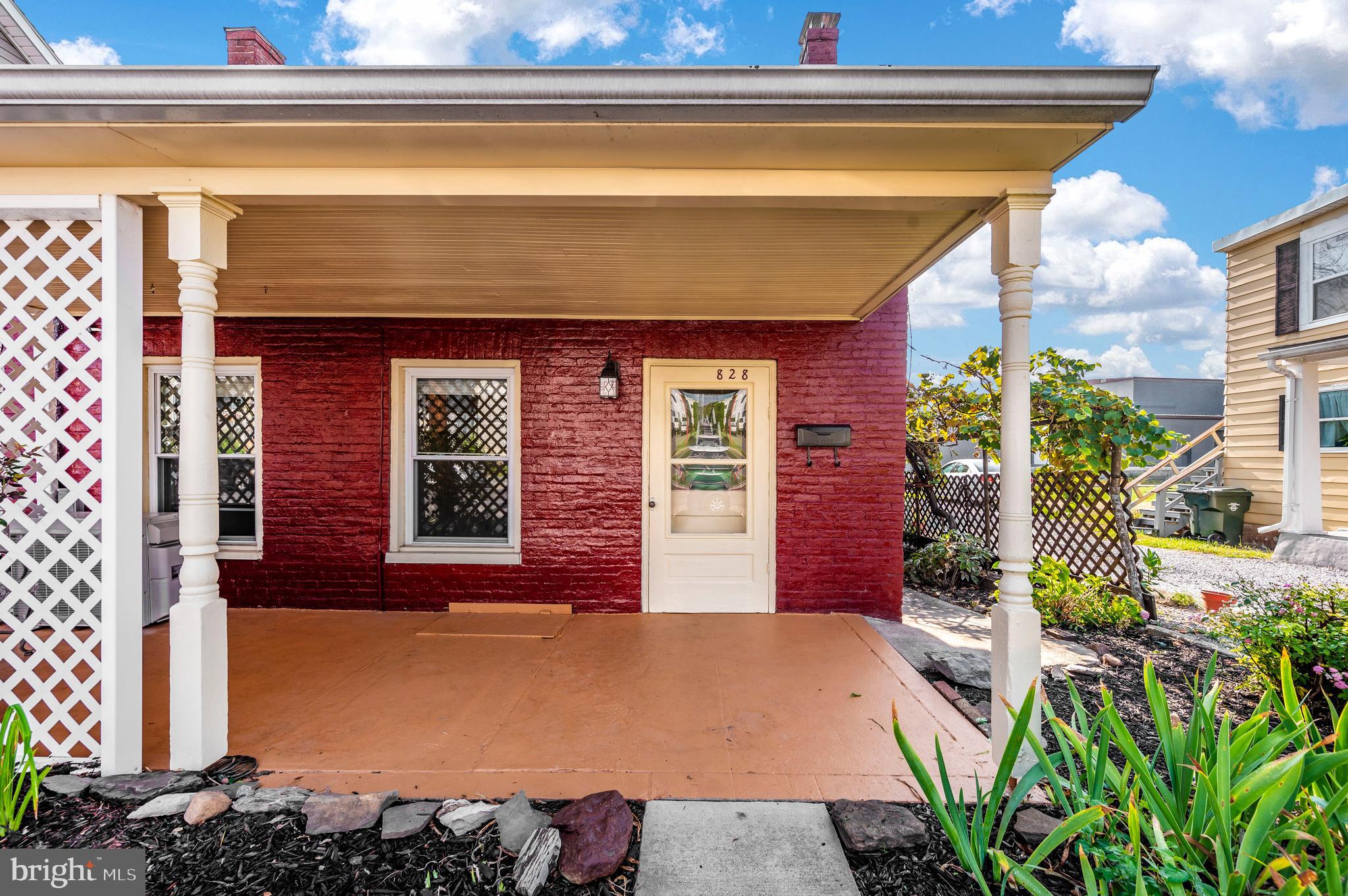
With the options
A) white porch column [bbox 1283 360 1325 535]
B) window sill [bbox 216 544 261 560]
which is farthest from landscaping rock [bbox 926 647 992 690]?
white porch column [bbox 1283 360 1325 535]

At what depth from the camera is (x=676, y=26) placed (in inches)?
327

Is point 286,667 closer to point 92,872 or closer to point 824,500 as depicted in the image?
point 92,872

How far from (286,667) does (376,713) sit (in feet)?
3.43

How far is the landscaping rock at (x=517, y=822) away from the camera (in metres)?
1.96

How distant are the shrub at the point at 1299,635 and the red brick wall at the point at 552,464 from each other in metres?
2.11

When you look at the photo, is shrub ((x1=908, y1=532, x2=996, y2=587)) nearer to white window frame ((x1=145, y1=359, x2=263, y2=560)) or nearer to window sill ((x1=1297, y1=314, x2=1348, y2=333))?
window sill ((x1=1297, y1=314, x2=1348, y2=333))

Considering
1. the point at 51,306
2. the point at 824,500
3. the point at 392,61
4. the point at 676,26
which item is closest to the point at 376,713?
the point at 51,306

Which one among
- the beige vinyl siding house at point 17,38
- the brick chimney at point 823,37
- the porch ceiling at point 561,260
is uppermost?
the beige vinyl siding house at point 17,38

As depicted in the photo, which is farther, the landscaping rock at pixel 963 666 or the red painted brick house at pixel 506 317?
the landscaping rock at pixel 963 666

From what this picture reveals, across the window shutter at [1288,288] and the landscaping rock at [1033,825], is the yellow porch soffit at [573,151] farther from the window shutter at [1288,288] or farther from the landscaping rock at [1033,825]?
the window shutter at [1288,288]

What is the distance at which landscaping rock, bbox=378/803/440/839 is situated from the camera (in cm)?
201

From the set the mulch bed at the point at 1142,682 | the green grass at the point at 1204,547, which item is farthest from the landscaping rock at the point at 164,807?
the green grass at the point at 1204,547

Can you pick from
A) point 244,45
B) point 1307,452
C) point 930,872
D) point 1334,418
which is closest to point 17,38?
point 244,45

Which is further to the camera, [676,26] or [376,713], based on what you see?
[676,26]
